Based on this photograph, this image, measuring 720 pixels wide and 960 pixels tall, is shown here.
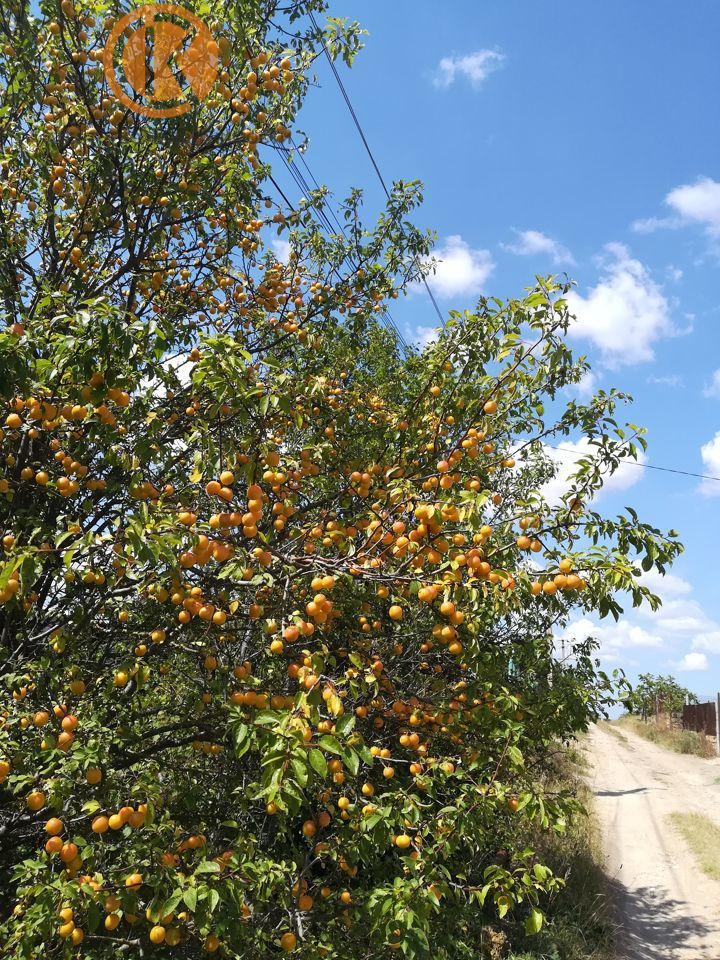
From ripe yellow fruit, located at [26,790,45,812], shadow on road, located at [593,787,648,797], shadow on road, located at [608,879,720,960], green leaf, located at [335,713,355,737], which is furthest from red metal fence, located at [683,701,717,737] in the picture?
ripe yellow fruit, located at [26,790,45,812]

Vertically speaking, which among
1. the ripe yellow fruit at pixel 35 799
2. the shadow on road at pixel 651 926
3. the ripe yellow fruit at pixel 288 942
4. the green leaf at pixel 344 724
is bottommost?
the shadow on road at pixel 651 926

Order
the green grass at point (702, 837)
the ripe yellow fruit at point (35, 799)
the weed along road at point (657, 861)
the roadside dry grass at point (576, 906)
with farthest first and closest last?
the green grass at point (702, 837) → the weed along road at point (657, 861) → the roadside dry grass at point (576, 906) → the ripe yellow fruit at point (35, 799)

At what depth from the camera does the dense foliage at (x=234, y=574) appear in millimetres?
2891

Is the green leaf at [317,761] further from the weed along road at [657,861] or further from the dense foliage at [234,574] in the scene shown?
the weed along road at [657,861]

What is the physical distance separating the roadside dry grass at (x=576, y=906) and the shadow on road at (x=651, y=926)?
22cm

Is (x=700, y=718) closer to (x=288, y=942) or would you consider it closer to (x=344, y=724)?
(x=288, y=942)

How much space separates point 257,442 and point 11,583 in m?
1.22

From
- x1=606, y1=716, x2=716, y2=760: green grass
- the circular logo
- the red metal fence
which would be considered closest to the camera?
the circular logo

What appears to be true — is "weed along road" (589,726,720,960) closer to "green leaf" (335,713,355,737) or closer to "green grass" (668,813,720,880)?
"green grass" (668,813,720,880)

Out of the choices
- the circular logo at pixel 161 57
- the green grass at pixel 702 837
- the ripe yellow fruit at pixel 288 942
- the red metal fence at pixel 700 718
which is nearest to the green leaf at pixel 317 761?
the ripe yellow fruit at pixel 288 942

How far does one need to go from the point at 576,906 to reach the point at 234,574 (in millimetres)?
8521

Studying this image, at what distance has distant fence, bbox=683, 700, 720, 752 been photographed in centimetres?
2822

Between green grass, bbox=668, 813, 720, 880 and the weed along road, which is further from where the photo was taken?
green grass, bbox=668, 813, 720, 880

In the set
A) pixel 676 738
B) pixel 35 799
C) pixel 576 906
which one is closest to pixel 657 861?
pixel 576 906
